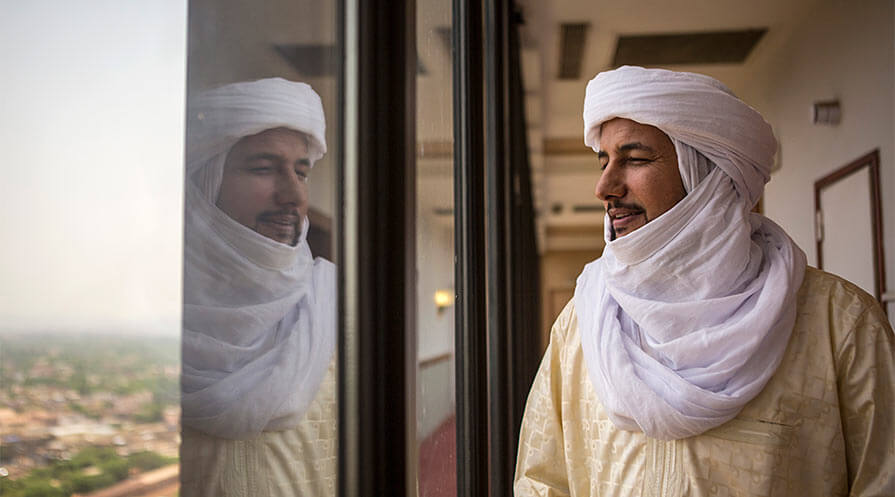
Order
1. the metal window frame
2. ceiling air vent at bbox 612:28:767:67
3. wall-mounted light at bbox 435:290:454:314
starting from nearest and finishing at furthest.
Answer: the metal window frame < wall-mounted light at bbox 435:290:454:314 < ceiling air vent at bbox 612:28:767:67

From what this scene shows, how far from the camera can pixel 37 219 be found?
0.61 feet

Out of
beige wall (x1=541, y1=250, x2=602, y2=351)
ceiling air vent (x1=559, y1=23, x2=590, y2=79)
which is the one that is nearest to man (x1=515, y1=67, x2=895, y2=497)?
ceiling air vent (x1=559, y1=23, x2=590, y2=79)

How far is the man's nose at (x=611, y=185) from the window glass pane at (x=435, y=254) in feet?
0.72

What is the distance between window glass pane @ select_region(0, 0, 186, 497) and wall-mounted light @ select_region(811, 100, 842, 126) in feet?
7.10

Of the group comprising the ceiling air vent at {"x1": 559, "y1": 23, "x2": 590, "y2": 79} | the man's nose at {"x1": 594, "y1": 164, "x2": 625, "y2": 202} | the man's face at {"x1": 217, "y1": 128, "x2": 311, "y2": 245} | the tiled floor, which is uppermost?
the ceiling air vent at {"x1": 559, "y1": 23, "x2": 590, "y2": 79}

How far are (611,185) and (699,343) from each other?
25 centimetres

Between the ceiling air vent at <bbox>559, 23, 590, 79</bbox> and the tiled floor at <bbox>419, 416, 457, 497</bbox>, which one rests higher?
the ceiling air vent at <bbox>559, 23, 590, 79</bbox>

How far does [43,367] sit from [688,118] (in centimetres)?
93

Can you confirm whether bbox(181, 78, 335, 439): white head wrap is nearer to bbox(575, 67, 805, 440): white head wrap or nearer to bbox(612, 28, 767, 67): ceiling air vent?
bbox(575, 67, 805, 440): white head wrap

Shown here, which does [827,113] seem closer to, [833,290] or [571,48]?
[571,48]

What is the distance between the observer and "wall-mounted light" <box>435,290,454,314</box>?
0.87 metres

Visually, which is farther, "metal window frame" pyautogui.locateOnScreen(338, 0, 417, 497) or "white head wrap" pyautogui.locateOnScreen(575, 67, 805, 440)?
"white head wrap" pyautogui.locateOnScreen(575, 67, 805, 440)

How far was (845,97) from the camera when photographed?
2.10 metres

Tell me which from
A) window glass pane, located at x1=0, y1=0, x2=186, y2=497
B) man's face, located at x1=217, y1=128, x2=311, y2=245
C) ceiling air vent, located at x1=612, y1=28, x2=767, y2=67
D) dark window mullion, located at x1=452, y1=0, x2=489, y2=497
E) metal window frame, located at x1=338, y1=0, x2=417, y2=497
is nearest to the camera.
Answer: window glass pane, located at x1=0, y1=0, x2=186, y2=497
